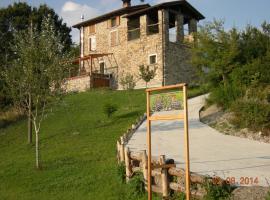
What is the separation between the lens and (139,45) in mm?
36531

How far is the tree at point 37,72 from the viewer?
15539mm

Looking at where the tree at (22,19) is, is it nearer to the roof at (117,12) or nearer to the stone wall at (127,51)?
the roof at (117,12)

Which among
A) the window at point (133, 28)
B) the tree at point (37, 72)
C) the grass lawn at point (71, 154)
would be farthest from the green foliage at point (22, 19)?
the tree at point (37, 72)

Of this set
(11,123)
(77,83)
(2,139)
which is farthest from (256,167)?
(77,83)

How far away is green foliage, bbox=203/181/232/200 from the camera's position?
24.2ft

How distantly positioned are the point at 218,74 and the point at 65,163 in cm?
1101

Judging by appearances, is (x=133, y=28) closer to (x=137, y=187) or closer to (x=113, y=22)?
(x=113, y=22)

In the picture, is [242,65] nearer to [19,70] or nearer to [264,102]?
[264,102]

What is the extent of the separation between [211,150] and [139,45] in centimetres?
2350

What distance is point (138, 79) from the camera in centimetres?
3516

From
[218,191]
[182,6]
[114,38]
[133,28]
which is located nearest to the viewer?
[218,191]

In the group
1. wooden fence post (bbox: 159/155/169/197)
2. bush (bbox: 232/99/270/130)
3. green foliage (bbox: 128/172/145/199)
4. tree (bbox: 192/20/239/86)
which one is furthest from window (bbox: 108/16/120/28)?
wooden fence post (bbox: 159/155/169/197)

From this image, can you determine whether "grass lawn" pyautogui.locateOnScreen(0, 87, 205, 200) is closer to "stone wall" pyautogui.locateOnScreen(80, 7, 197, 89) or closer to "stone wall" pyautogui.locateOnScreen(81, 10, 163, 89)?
"stone wall" pyautogui.locateOnScreen(80, 7, 197, 89)

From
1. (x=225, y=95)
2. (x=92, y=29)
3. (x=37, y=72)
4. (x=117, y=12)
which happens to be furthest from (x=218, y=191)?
(x=92, y=29)
